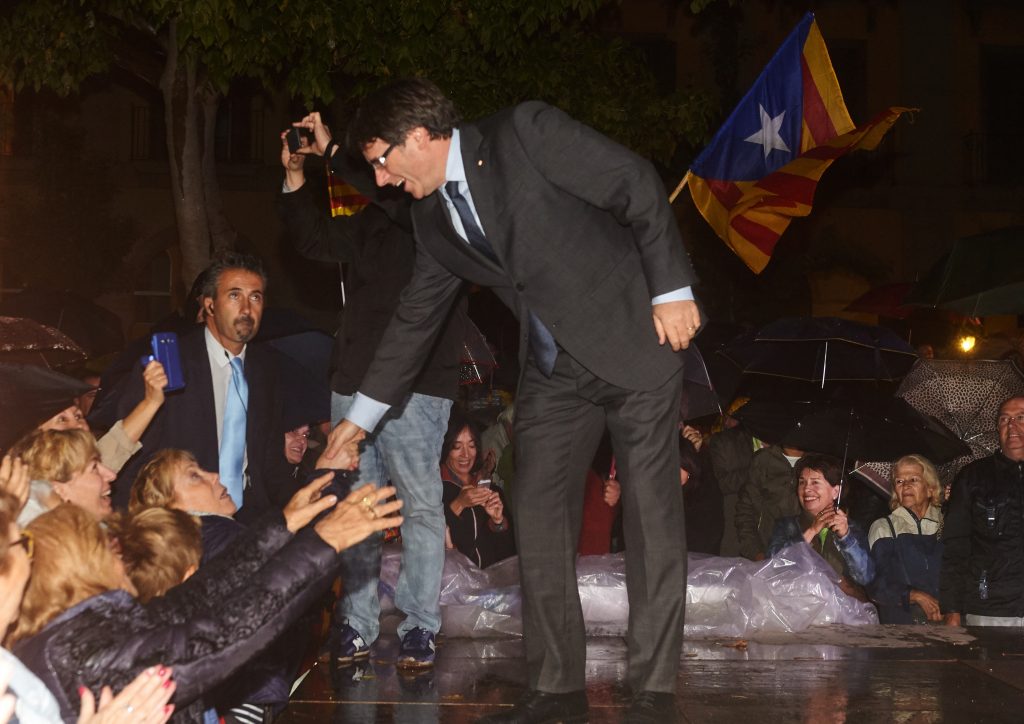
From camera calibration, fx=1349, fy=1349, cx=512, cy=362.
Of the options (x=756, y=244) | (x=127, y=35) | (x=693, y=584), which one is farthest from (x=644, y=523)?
(x=127, y=35)

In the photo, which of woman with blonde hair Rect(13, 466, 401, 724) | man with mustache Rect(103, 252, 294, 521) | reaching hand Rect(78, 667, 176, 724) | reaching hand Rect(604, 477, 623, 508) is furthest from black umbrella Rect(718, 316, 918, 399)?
reaching hand Rect(78, 667, 176, 724)

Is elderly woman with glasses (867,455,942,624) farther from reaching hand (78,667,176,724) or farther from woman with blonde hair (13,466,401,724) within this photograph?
reaching hand (78,667,176,724)

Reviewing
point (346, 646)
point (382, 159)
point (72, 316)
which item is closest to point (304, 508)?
point (382, 159)

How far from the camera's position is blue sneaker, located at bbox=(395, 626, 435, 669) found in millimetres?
5355

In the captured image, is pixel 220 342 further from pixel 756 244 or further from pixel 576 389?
pixel 756 244

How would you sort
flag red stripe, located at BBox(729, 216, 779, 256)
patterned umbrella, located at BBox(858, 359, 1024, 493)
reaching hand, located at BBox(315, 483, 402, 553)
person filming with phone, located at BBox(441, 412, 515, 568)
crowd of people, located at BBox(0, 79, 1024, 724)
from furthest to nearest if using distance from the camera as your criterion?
patterned umbrella, located at BBox(858, 359, 1024, 493) → flag red stripe, located at BBox(729, 216, 779, 256) → person filming with phone, located at BBox(441, 412, 515, 568) → reaching hand, located at BBox(315, 483, 402, 553) → crowd of people, located at BBox(0, 79, 1024, 724)

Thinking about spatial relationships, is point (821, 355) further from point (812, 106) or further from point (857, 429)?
point (812, 106)

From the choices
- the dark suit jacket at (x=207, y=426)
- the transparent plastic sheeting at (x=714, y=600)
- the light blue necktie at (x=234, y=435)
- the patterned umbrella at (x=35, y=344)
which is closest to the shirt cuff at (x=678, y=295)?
the dark suit jacket at (x=207, y=426)

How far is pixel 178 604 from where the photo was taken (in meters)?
3.26

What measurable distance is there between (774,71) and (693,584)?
3765 millimetres

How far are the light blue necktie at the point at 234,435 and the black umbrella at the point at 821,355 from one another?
4.45 meters

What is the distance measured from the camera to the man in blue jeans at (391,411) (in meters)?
5.54

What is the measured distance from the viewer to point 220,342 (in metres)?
5.98

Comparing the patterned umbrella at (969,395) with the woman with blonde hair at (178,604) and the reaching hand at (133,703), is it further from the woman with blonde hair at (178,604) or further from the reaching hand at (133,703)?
the reaching hand at (133,703)
